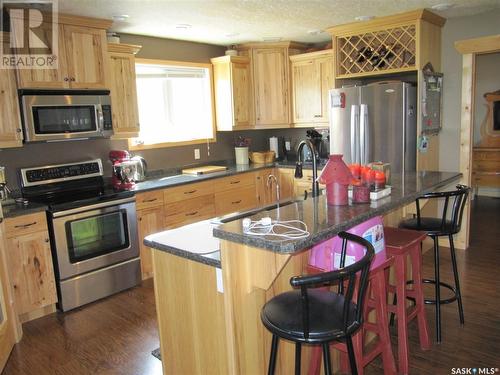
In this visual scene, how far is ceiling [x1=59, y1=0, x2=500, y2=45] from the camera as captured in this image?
132 inches

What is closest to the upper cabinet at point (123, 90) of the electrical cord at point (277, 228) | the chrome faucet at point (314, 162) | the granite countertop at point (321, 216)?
the chrome faucet at point (314, 162)

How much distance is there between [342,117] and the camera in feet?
14.8

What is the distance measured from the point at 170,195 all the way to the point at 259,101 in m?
1.89

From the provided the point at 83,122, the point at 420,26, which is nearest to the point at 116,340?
the point at 83,122

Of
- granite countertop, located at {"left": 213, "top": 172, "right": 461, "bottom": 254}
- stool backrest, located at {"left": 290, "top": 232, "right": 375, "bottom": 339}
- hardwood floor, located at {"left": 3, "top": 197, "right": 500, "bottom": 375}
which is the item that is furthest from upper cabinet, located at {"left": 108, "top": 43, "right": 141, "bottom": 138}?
stool backrest, located at {"left": 290, "top": 232, "right": 375, "bottom": 339}

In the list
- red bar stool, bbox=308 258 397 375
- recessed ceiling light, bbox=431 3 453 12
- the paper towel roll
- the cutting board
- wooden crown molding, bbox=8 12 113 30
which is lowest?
red bar stool, bbox=308 258 397 375

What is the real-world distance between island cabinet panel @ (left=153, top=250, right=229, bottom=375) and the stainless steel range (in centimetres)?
152

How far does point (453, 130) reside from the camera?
444 centimetres

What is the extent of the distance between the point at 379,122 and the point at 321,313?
298 cm

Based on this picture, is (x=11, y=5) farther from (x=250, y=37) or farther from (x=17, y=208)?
(x=250, y=37)

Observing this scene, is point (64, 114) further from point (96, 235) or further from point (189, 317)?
point (189, 317)

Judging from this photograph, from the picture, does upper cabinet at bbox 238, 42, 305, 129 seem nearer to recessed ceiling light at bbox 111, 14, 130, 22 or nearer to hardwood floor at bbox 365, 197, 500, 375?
recessed ceiling light at bbox 111, 14, 130, 22

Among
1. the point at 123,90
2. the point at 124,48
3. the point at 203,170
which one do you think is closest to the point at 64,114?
the point at 123,90

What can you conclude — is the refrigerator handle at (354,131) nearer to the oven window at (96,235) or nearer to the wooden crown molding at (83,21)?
the oven window at (96,235)
